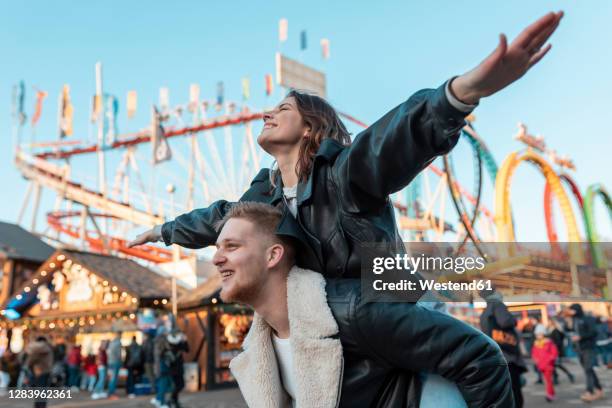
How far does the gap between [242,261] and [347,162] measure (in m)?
0.43

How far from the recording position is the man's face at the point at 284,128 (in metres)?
1.83

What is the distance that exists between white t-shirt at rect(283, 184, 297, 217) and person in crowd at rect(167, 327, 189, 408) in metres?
8.24

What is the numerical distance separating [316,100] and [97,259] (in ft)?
53.0

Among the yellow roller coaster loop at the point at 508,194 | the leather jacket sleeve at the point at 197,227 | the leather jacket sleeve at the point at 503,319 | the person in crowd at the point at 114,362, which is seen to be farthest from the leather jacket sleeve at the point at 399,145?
the yellow roller coaster loop at the point at 508,194

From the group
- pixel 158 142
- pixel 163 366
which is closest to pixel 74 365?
pixel 163 366

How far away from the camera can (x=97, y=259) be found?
54.3 feet

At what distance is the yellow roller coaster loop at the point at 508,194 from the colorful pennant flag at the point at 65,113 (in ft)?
82.3

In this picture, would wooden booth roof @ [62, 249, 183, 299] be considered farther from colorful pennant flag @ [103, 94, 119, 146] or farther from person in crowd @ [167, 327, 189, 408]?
colorful pennant flag @ [103, 94, 119, 146]

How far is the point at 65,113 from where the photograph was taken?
3288cm

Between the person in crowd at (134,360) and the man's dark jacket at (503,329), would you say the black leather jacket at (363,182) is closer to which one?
the man's dark jacket at (503,329)

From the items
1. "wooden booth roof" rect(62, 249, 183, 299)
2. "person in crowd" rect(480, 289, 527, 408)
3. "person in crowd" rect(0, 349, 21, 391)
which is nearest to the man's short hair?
"person in crowd" rect(480, 289, 527, 408)

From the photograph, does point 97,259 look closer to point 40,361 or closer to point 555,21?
point 40,361

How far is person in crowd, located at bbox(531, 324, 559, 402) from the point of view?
841 cm

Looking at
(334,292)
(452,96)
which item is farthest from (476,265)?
(452,96)
